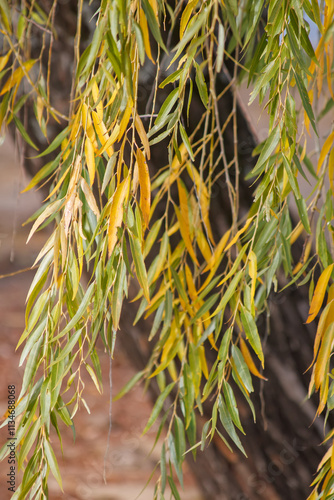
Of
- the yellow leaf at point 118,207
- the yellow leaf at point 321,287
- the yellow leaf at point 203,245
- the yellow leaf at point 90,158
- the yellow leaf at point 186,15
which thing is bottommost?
the yellow leaf at point 321,287

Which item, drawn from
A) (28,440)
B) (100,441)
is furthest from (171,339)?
(100,441)

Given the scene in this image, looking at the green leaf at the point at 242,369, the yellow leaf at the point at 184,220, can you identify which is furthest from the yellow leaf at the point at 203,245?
the green leaf at the point at 242,369

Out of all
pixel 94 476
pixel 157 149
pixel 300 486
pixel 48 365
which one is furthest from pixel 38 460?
pixel 94 476

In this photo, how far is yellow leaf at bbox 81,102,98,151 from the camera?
0.45 metres

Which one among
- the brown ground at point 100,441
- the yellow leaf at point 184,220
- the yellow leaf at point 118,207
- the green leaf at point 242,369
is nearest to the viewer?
the yellow leaf at point 118,207

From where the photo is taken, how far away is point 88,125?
0.47m

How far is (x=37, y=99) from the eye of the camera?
0.75 metres

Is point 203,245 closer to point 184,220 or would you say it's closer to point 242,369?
point 184,220

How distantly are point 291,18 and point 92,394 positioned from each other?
81.0 inches

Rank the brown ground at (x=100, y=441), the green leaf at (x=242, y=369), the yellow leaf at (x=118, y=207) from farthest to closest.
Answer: the brown ground at (x=100, y=441)
the green leaf at (x=242, y=369)
the yellow leaf at (x=118, y=207)

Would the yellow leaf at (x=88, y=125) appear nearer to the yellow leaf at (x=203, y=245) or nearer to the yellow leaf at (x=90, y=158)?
the yellow leaf at (x=90, y=158)

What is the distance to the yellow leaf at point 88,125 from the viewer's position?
17.9 inches

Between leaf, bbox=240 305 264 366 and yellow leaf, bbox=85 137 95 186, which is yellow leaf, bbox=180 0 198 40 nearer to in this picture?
yellow leaf, bbox=85 137 95 186

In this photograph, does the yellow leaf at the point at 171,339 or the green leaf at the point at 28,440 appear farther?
the yellow leaf at the point at 171,339
